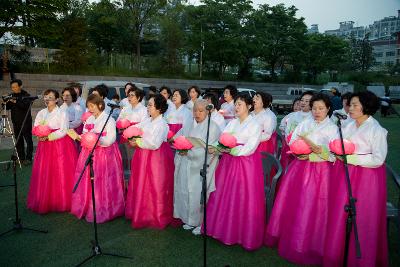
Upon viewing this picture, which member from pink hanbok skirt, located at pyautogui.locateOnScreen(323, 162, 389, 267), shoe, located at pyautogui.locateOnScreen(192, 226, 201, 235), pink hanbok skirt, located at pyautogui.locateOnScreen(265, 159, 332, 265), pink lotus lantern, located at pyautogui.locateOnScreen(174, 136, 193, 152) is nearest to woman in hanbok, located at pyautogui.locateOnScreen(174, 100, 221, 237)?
shoe, located at pyautogui.locateOnScreen(192, 226, 201, 235)

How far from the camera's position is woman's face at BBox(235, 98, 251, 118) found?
457 centimetres

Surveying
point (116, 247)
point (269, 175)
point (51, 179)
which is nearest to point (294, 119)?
point (269, 175)

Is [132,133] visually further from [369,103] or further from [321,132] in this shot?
[369,103]

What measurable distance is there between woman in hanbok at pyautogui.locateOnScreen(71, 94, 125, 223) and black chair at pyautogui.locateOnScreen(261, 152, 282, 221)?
89.2 inches

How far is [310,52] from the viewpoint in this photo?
38438 mm

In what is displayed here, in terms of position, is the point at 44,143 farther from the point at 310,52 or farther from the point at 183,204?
the point at 310,52

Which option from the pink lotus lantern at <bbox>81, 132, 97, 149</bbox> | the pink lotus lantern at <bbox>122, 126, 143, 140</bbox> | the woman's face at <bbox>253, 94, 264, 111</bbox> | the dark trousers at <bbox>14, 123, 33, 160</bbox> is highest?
the woman's face at <bbox>253, 94, 264, 111</bbox>

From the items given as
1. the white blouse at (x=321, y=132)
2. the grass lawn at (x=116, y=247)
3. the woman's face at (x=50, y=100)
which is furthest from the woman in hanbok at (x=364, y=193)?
the woman's face at (x=50, y=100)

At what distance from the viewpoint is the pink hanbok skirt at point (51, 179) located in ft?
18.5

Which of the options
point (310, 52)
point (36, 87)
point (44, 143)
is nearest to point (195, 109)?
point (44, 143)

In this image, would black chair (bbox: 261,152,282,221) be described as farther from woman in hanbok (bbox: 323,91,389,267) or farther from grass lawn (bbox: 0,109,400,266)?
woman in hanbok (bbox: 323,91,389,267)

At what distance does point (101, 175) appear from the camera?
525 centimetres

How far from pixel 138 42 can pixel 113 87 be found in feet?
53.3

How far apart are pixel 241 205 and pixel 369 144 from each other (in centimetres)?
167
